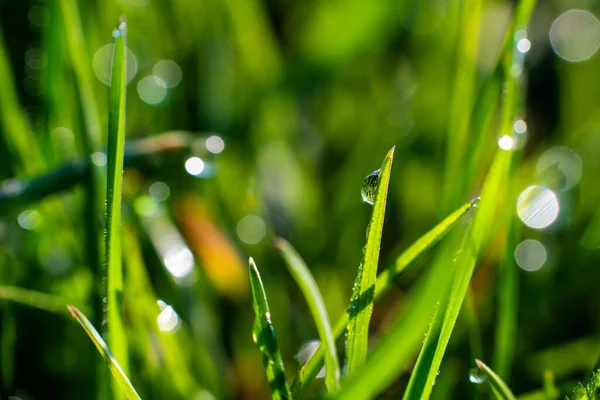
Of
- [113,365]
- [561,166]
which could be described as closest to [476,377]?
[113,365]

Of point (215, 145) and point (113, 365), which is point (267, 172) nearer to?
point (215, 145)

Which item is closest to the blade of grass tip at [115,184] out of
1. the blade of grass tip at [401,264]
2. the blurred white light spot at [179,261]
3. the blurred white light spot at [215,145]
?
the blade of grass tip at [401,264]

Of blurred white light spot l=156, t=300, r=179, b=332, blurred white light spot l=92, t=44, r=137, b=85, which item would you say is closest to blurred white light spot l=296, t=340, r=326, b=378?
blurred white light spot l=156, t=300, r=179, b=332

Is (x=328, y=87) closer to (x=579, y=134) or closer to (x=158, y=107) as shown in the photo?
(x=158, y=107)

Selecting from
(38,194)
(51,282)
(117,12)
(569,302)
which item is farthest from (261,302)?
(117,12)

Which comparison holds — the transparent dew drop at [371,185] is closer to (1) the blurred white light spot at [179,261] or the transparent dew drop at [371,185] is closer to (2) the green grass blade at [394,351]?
(2) the green grass blade at [394,351]

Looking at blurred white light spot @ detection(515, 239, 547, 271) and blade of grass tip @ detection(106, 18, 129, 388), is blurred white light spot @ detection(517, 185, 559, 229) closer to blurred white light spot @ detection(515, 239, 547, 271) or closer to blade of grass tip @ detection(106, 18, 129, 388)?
blurred white light spot @ detection(515, 239, 547, 271)
